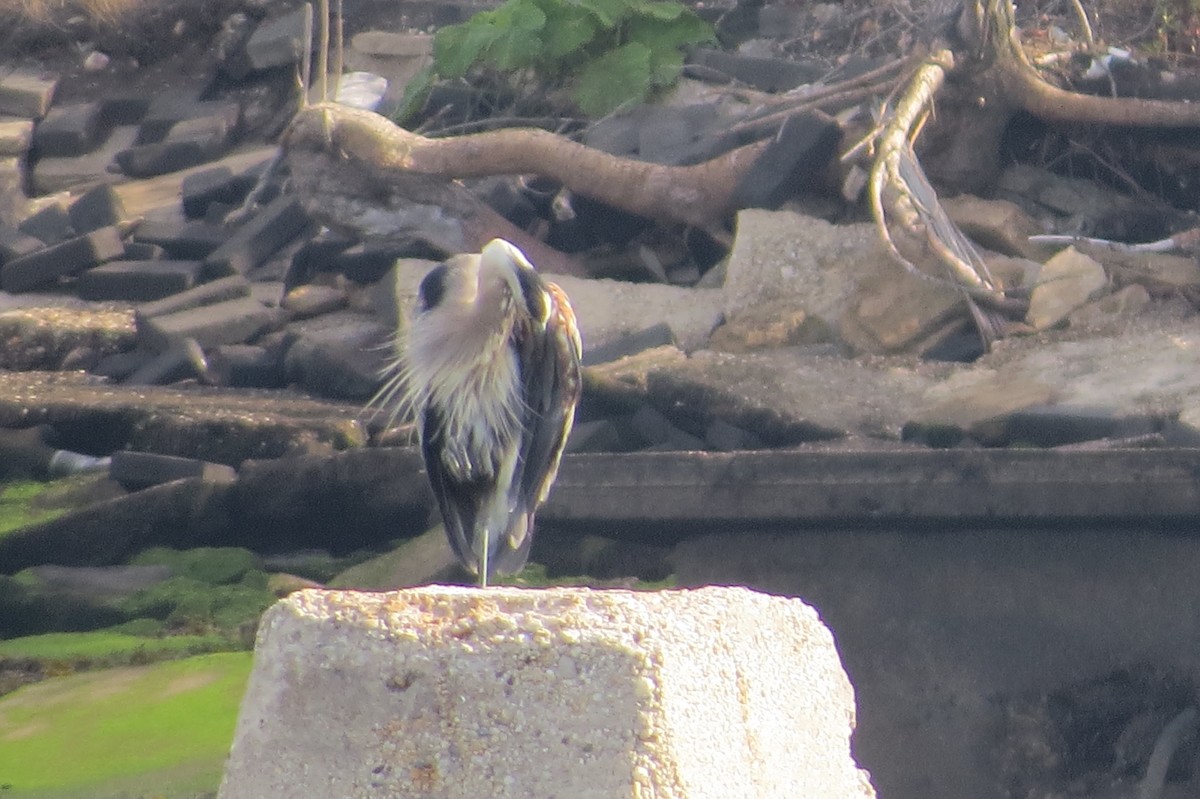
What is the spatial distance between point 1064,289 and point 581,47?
375cm

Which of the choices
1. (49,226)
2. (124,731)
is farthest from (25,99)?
(124,731)

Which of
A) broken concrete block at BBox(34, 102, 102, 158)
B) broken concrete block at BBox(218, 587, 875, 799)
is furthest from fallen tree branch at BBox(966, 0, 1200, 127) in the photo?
broken concrete block at BBox(34, 102, 102, 158)

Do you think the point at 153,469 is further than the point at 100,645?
Yes

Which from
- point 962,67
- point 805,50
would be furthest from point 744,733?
point 805,50

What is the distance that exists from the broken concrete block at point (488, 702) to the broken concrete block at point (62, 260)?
8.27 m

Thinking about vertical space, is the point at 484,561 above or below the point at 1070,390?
above

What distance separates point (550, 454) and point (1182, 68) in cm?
506

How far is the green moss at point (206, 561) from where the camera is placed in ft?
18.9

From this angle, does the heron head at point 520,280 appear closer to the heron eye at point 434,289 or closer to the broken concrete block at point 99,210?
the heron eye at point 434,289

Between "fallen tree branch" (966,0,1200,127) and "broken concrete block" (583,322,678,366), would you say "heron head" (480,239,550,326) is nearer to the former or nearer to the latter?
"broken concrete block" (583,322,678,366)

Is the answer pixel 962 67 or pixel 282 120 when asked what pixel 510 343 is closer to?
pixel 962 67

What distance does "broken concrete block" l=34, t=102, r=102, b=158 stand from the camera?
12586 mm

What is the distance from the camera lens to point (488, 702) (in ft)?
7.20

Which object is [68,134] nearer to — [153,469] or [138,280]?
[138,280]
